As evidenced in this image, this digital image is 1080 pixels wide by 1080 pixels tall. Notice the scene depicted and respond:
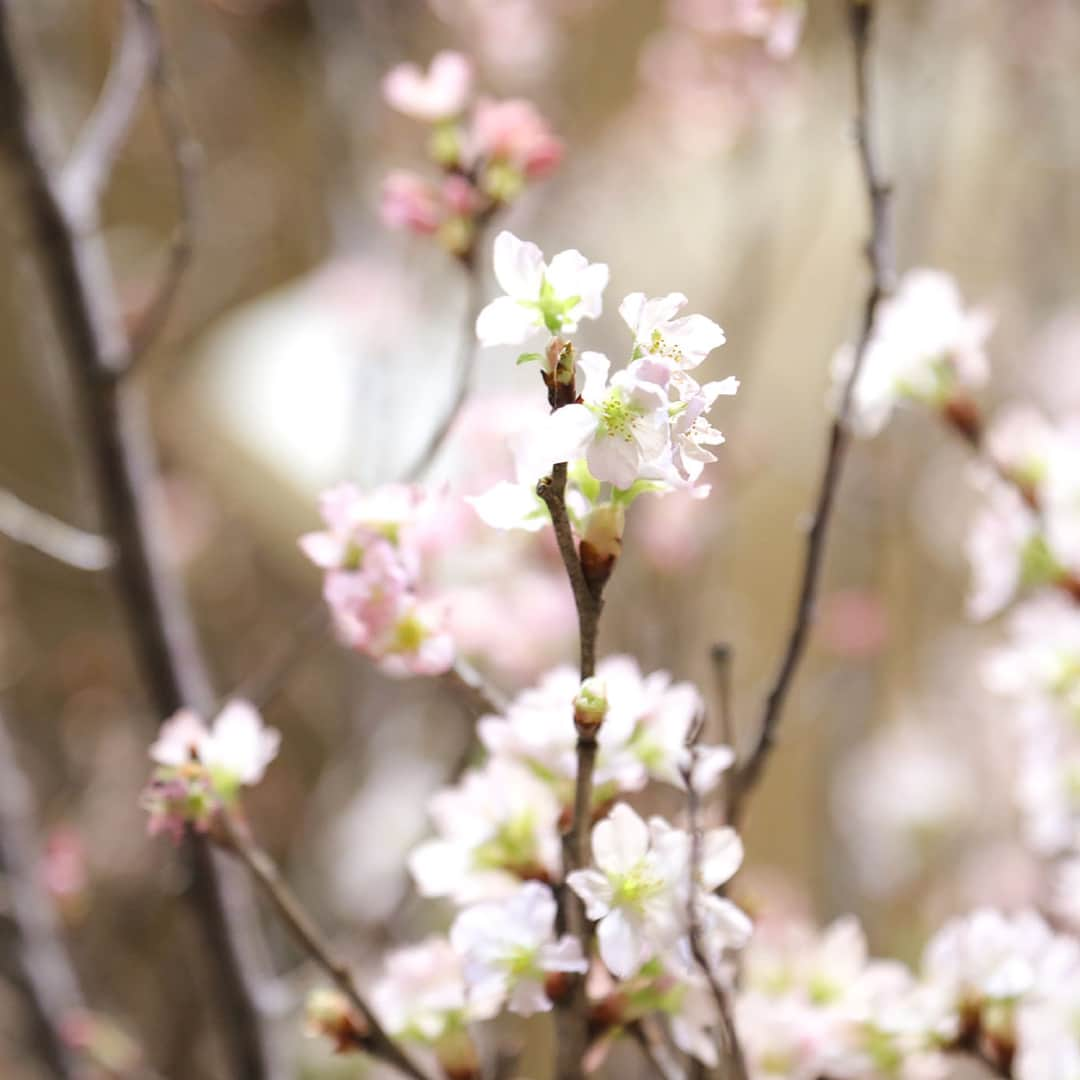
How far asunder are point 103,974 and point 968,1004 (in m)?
1.13

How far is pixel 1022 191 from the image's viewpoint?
1562 millimetres

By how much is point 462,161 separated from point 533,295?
9.5 inches

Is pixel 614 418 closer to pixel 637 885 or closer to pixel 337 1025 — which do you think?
pixel 637 885

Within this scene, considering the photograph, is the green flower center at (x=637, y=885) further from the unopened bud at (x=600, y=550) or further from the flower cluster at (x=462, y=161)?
the flower cluster at (x=462, y=161)

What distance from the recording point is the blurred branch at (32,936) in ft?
2.46

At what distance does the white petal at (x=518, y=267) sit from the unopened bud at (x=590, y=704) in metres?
0.11

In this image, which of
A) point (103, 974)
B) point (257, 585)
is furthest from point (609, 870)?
point (257, 585)

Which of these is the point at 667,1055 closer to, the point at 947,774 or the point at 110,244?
the point at 947,774

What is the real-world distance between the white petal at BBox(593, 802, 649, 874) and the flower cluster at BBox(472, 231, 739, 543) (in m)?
0.08

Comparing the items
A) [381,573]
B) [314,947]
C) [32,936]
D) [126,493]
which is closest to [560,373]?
[381,573]

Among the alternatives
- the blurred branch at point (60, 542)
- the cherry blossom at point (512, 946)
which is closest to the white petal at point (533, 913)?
the cherry blossom at point (512, 946)

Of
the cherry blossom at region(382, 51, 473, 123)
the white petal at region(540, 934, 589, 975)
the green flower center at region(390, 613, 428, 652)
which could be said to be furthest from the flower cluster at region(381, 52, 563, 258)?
the white petal at region(540, 934, 589, 975)

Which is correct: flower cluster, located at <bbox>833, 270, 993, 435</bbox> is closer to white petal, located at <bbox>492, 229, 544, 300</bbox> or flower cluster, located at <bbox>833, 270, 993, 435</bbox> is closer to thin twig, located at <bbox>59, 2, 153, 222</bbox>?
white petal, located at <bbox>492, 229, 544, 300</bbox>

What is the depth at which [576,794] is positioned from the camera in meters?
0.33
